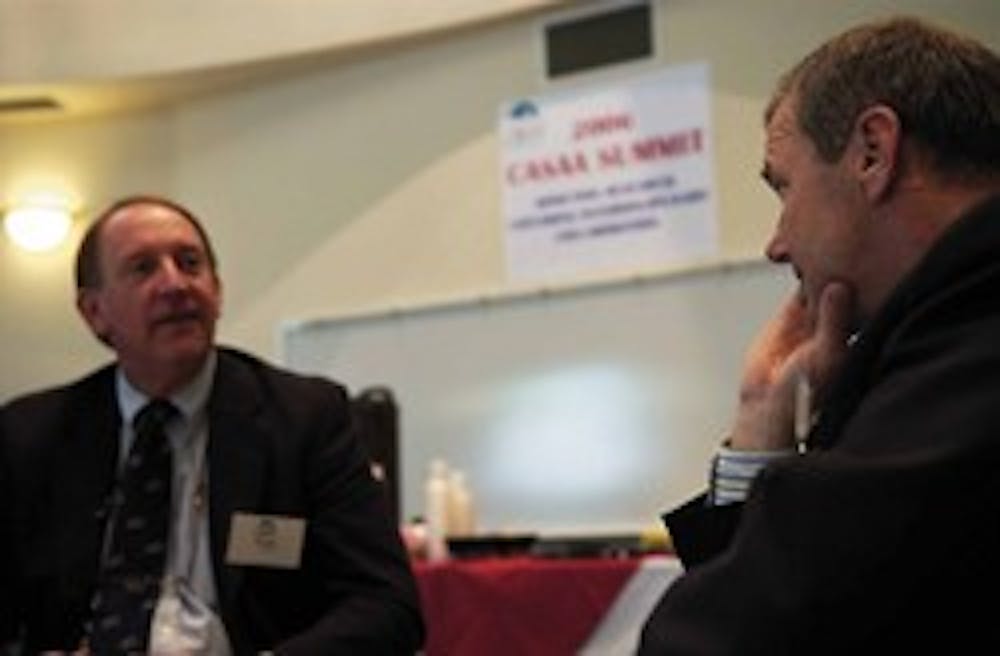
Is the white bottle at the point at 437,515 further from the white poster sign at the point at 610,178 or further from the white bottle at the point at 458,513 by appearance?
the white poster sign at the point at 610,178

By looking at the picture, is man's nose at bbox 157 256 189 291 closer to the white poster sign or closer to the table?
the table

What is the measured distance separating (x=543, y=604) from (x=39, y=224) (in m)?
3.82

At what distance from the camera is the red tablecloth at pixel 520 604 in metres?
3.29

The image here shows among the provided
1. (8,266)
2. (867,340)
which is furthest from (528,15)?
(867,340)

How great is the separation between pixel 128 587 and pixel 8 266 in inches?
192

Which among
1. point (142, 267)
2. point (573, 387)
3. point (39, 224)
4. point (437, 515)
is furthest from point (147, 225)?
point (39, 224)

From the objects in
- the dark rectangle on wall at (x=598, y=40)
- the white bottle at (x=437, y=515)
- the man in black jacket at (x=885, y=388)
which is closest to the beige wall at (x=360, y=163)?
the dark rectangle on wall at (x=598, y=40)

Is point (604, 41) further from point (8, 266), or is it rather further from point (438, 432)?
point (8, 266)

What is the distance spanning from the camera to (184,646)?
1864mm

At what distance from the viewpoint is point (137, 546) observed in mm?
1977

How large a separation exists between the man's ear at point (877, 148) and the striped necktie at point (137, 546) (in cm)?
118

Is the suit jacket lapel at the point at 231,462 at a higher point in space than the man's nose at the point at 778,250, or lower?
lower

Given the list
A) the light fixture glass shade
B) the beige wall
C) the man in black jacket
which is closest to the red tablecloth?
the beige wall

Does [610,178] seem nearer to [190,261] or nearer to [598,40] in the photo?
[598,40]
